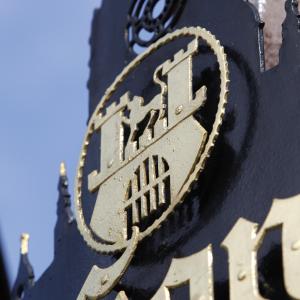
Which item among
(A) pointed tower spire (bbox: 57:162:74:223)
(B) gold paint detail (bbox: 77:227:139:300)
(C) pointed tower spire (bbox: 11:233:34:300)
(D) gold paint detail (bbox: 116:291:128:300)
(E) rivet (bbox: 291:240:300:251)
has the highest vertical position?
(A) pointed tower spire (bbox: 57:162:74:223)

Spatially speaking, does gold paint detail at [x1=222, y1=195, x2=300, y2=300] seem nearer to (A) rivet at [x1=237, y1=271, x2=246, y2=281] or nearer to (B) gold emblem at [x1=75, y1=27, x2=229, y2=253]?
(A) rivet at [x1=237, y1=271, x2=246, y2=281]

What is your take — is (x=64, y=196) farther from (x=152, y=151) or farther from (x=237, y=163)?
(x=237, y=163)

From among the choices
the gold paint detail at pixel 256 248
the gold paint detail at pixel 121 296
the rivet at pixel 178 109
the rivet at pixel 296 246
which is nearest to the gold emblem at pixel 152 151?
the rivet at pixel 178 109

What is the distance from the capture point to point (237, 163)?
4.25 meters

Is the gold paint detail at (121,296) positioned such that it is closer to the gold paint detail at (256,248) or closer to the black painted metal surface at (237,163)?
the black painted metal surface at (237,163)

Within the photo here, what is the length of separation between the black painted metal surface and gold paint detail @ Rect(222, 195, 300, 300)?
6cm

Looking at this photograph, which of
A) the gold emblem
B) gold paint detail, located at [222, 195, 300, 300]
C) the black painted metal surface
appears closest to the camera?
gold paint detail, located at [222, 195, 300, 300]

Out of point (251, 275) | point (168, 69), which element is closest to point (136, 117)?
point (168, 69)

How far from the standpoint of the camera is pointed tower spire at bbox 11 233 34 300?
5.99 m

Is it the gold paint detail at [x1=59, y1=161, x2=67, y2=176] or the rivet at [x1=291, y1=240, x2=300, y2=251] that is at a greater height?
the gold paint detail at [x1=59, y1=161, x2=67, y2=176]

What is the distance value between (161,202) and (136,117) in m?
0.80

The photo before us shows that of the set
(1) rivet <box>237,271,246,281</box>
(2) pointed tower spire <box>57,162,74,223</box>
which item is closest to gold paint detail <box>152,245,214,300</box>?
(1) rivet <box>237,271,246,281</box>

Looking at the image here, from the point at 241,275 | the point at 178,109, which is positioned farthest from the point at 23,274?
the point at 241,275

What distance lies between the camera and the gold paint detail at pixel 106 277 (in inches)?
182
